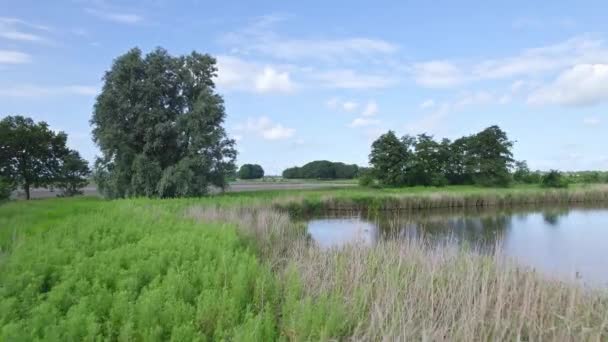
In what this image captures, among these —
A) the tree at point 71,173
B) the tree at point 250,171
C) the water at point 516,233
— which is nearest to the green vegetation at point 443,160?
the water at point 516,233

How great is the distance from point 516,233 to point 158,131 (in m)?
20.5

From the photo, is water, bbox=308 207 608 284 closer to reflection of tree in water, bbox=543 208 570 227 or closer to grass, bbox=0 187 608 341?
reflection of tree in water, bbox=543 208 570 227

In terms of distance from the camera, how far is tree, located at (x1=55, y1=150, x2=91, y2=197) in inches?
1287

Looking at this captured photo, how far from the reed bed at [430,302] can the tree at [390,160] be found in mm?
41608

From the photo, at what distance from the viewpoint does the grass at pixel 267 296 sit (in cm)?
415

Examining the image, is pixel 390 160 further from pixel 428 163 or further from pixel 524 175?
pixel 524 175

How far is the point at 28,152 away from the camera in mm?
31172

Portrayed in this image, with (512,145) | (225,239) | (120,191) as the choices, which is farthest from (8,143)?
(512,145)

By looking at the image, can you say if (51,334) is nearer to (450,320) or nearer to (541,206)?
(450,320)

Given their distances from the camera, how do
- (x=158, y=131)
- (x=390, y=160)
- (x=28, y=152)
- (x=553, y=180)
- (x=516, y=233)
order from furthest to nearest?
(x=553, y=180) → (x=390, y=160) → (x=28, y=152) → (x=158, y=131) → (x=516, y=233)

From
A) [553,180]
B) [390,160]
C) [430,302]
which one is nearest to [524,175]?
[553,180]

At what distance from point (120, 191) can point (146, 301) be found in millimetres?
25927

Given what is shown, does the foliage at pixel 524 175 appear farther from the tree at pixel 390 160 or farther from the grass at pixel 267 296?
the grass at pixel 267 296

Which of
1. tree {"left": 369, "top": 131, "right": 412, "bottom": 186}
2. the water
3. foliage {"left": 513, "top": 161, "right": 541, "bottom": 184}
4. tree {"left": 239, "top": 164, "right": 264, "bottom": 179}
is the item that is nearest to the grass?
the water
